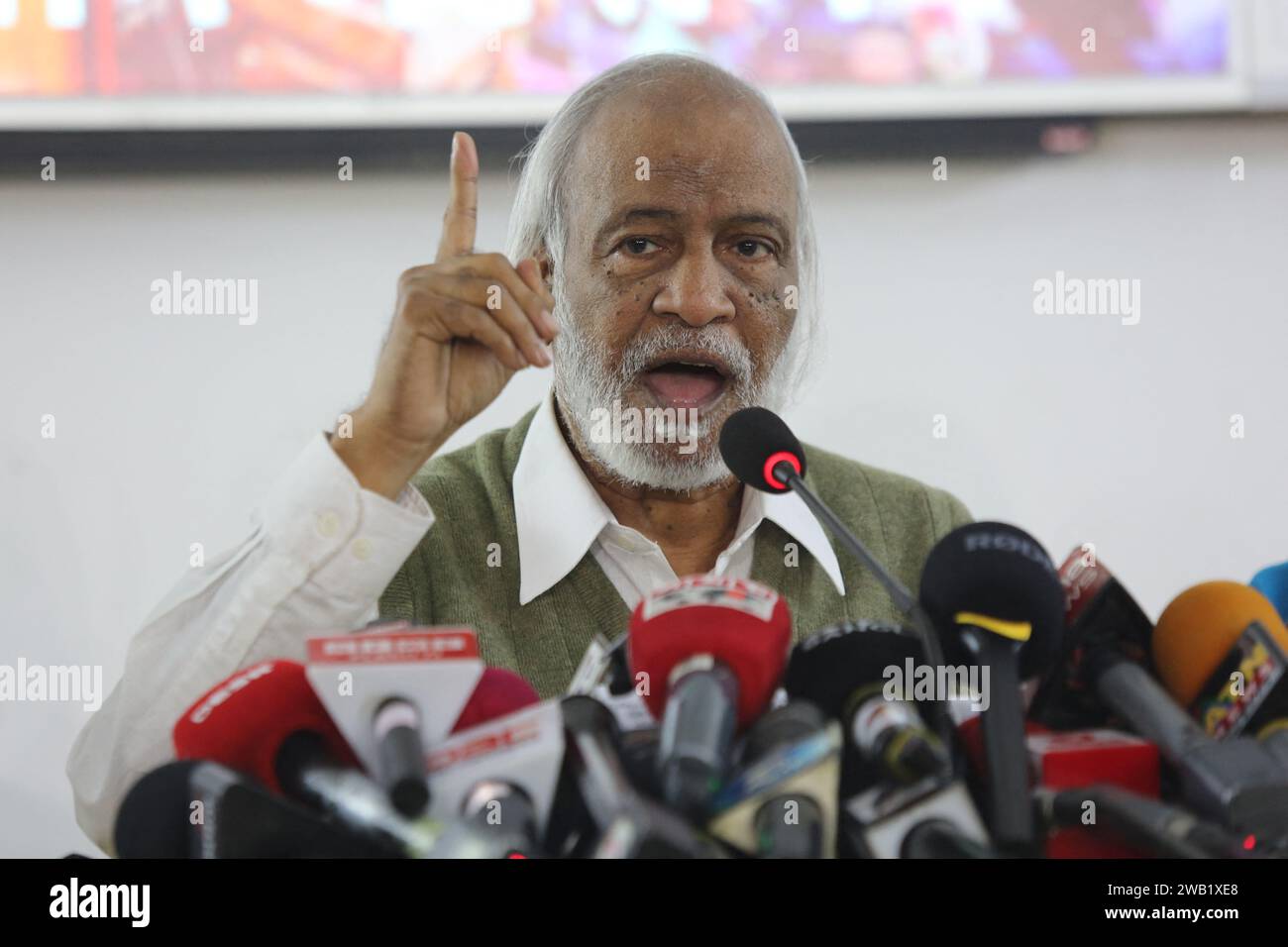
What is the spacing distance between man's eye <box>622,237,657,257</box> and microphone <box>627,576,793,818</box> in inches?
35.6

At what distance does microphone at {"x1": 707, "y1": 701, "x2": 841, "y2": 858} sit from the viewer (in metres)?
0.61

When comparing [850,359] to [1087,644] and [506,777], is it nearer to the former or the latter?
[1087,644]

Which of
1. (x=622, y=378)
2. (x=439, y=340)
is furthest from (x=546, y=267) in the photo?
(x=439, y=340)

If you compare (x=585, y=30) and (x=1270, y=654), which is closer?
(x=1270, y=654)

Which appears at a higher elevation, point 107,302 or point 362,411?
point 107,302

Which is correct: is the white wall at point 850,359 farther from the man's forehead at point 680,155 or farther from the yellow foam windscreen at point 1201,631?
the yellow foam windscreen at point 1201,631

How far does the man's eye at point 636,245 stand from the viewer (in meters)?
1.61

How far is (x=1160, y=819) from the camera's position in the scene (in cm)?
65

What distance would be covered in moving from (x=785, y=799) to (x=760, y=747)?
35 millimetres

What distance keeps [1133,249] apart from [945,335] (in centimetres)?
40

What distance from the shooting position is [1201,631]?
84 cm
